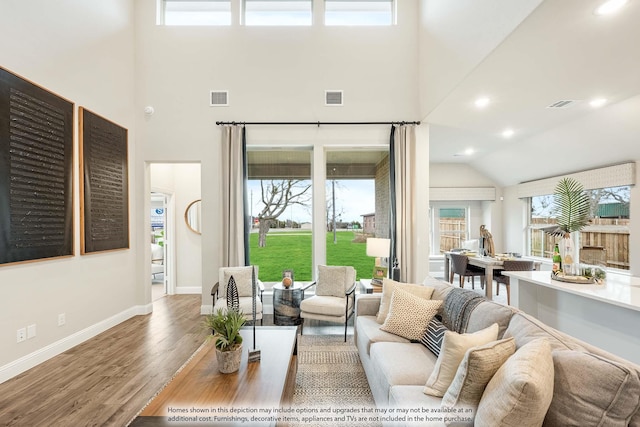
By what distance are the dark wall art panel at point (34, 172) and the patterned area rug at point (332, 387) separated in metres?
2.85

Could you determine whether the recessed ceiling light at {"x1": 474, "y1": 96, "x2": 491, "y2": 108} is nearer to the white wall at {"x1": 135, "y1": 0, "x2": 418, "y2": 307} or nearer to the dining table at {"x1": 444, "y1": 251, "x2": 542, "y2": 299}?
the white wall at {"x1": 135, "y1": 0, "x2": 418, "y2": 307}

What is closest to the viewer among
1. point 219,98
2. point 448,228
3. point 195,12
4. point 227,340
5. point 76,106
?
point 227,340

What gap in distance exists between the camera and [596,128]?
4344 mm

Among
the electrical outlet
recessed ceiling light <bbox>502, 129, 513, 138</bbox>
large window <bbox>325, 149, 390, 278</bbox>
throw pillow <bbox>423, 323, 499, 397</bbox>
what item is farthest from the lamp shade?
the electrical outlet

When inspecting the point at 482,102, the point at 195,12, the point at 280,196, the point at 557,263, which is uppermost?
the point at 195,12

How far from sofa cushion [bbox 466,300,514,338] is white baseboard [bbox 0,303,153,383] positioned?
394 cm

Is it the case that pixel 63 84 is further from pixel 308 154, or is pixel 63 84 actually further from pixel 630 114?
pixel 630 114

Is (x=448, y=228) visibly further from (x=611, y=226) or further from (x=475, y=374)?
(x=475, y=374)

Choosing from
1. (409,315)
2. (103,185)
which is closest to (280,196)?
(103,185)

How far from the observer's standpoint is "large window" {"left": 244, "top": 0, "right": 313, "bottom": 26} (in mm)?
4906

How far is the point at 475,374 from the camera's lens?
53.8 inches

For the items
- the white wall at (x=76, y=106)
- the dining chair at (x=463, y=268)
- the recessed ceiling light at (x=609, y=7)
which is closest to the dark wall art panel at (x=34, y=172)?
the white wall at (x=76, y=106)

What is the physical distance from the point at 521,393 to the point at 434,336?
1216mm

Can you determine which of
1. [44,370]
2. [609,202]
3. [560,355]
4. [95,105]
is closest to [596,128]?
[609,202]
